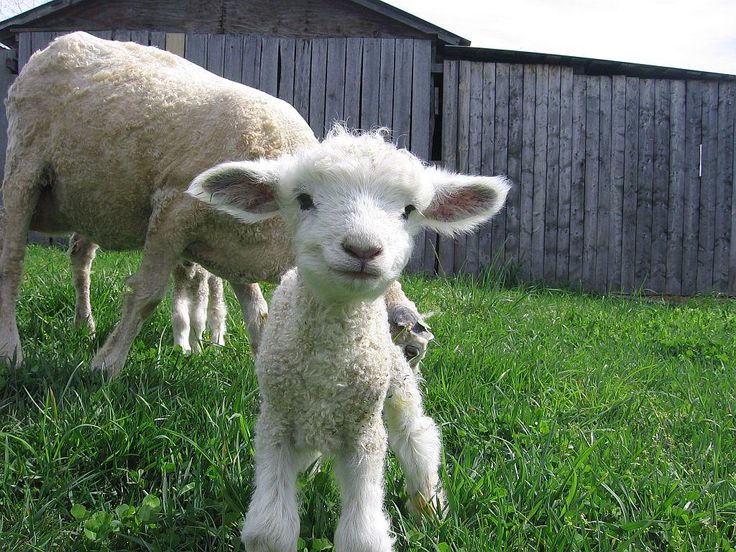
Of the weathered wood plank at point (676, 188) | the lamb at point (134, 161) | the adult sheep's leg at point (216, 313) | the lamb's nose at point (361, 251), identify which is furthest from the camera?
the weathered wood plank at point (676, 188)

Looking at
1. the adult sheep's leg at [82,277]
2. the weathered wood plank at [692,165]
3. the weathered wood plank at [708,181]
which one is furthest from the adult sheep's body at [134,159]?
the weathered wood plank at [708,181]

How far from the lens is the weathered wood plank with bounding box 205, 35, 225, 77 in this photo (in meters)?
8.77

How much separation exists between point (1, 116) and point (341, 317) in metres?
8.71

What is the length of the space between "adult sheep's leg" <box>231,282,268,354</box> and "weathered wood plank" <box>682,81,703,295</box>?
711 cm

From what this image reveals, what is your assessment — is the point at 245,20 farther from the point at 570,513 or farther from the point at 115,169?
the point at 570,513

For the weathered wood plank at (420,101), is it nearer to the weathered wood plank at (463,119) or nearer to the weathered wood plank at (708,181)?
the weathered wood plank at (463,119)

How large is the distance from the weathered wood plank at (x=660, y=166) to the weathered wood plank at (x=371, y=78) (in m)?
3.72

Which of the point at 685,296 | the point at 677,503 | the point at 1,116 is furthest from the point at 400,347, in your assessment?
Result: the point at 1,116

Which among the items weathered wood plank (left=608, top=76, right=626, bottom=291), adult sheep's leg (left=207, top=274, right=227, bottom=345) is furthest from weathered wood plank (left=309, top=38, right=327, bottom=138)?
adult sheep's leg (left=207, top=274, right=227, bottom=345)

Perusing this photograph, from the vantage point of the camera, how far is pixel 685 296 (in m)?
9.36

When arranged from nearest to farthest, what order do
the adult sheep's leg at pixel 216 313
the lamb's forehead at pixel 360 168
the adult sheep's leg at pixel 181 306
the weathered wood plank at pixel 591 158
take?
the lamb's forehead at pixel 360 168, the adult sheep's leg at pixel 181 306, the adult sheep's leg at pixel 216 313, the weathered wood plank at pixel 591 158

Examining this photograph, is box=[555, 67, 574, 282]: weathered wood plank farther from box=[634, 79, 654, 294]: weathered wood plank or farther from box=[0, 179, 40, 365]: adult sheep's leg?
box=[0, 179, 40, 365]: adult sheep's leg

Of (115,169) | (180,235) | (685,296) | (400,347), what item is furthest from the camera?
(685,296)

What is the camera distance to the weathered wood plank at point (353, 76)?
8711 millimetres
